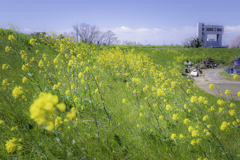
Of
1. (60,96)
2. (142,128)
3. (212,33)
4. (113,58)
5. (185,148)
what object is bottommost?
(185,148)

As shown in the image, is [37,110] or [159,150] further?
[159,150]

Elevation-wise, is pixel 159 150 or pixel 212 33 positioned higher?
pixel 212 33

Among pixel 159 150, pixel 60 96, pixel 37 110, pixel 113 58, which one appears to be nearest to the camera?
pixel 37 110

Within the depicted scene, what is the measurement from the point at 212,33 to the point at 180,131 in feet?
225

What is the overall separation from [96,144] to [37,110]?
116 centimetres

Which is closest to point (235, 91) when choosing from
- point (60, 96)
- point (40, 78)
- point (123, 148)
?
point (123, 148)

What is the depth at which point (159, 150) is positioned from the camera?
1541 millimetres

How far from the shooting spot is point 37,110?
0.65m

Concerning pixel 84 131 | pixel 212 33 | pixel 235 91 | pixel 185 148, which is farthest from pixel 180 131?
pixel 212 33

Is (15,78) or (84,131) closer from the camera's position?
(84,131)

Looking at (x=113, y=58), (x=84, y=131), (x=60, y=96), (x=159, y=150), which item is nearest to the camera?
(x=159, y=150)

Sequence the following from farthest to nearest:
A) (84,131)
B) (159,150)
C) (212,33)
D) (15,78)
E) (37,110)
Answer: (212,33), (15,78), (84,131), (159,150), (37,110)

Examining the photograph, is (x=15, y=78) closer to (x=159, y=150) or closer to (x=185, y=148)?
(x=159, y=150)

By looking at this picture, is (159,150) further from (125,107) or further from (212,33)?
(212,33)
